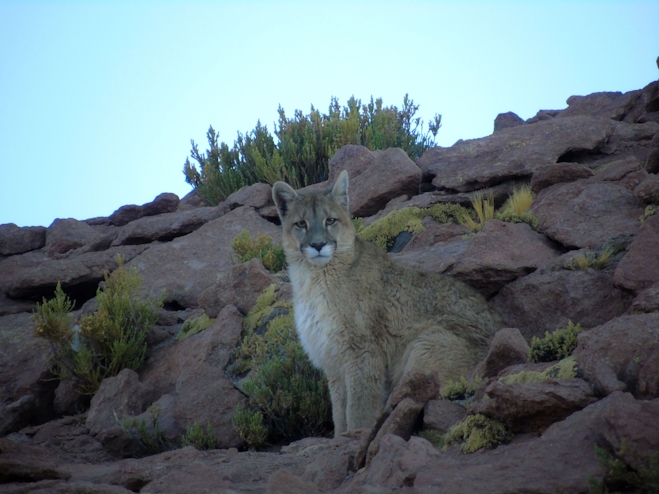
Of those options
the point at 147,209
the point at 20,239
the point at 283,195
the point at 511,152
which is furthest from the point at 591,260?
the point at 20,239

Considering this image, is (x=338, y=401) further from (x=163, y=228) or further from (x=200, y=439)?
(x=163, y=228)

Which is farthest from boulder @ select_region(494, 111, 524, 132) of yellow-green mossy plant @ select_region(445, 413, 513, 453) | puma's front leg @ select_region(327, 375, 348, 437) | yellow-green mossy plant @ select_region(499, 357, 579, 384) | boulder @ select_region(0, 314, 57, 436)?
yellow-green mossy plant @ select_region(445, 413, 513, 453)

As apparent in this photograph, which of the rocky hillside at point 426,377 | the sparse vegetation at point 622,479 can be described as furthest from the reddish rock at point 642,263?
the sparse vegetation at point 622,479

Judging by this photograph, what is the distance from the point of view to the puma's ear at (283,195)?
25.8 feet

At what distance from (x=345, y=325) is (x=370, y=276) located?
1.98 feet

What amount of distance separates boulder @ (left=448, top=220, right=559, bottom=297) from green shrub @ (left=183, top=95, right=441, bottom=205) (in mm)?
7476

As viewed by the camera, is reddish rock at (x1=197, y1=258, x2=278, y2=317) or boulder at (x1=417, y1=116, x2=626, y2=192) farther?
boulder at (x1=417, y1=116, x2=626, y2=192)

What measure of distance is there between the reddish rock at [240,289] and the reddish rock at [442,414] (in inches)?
195

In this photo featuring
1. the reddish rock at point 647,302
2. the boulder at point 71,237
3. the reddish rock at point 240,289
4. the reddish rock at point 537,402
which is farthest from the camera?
the boulder at point 71,237

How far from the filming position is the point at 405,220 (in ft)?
32.9

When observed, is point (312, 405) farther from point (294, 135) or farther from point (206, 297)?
→ point (294, 135)

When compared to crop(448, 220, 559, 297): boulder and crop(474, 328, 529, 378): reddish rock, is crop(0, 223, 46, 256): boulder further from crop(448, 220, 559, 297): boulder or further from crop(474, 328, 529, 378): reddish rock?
crop(474, 328, 529, 378): reddish rock

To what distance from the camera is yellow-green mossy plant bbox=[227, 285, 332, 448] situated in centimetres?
723

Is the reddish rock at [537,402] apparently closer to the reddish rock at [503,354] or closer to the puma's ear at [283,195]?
the reddish rock at [503,354]
